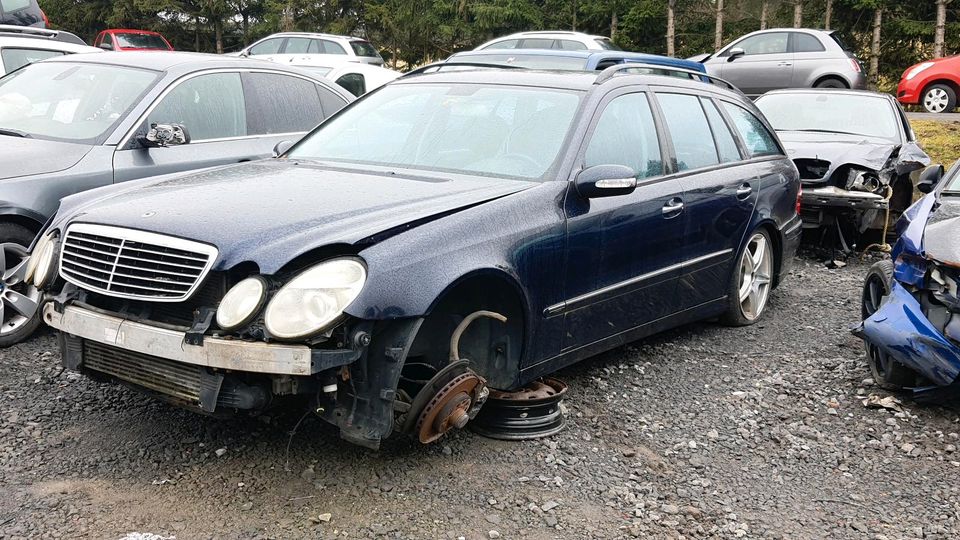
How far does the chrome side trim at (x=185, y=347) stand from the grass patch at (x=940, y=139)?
1127 cm

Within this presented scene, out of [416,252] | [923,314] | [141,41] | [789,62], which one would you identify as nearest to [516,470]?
[416,252]

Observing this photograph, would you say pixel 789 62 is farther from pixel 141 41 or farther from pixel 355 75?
pixel 141 41

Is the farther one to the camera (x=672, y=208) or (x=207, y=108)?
(x=207, y=108)

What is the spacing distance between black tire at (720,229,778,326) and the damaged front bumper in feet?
3.35

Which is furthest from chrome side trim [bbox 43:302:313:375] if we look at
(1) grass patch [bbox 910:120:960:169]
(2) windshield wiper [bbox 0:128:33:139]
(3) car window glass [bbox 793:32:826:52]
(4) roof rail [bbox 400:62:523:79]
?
(3) car window glass [bbox 793:32:826:52]

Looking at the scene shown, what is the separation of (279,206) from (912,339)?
315 cm

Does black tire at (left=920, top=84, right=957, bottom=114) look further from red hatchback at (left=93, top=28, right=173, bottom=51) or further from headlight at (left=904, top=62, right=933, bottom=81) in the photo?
red hatchback at (left=93, top=28, right=173, bottom=51)

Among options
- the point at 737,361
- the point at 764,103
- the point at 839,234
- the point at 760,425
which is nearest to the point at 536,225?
the point at 760,425

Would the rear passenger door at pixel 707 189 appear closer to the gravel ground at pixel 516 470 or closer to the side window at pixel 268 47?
the gravel ground at pixel 516 470

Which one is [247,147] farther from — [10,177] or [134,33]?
[134,33]

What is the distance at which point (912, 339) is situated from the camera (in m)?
4.80

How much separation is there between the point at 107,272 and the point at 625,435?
7.88 feet

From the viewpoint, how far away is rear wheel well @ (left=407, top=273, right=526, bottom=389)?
4.04 m

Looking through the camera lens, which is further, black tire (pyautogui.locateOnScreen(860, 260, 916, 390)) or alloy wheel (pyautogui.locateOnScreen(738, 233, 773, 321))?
alloy wheel (pyautogui.locateOnScreen(738, 233, 773, 321))
